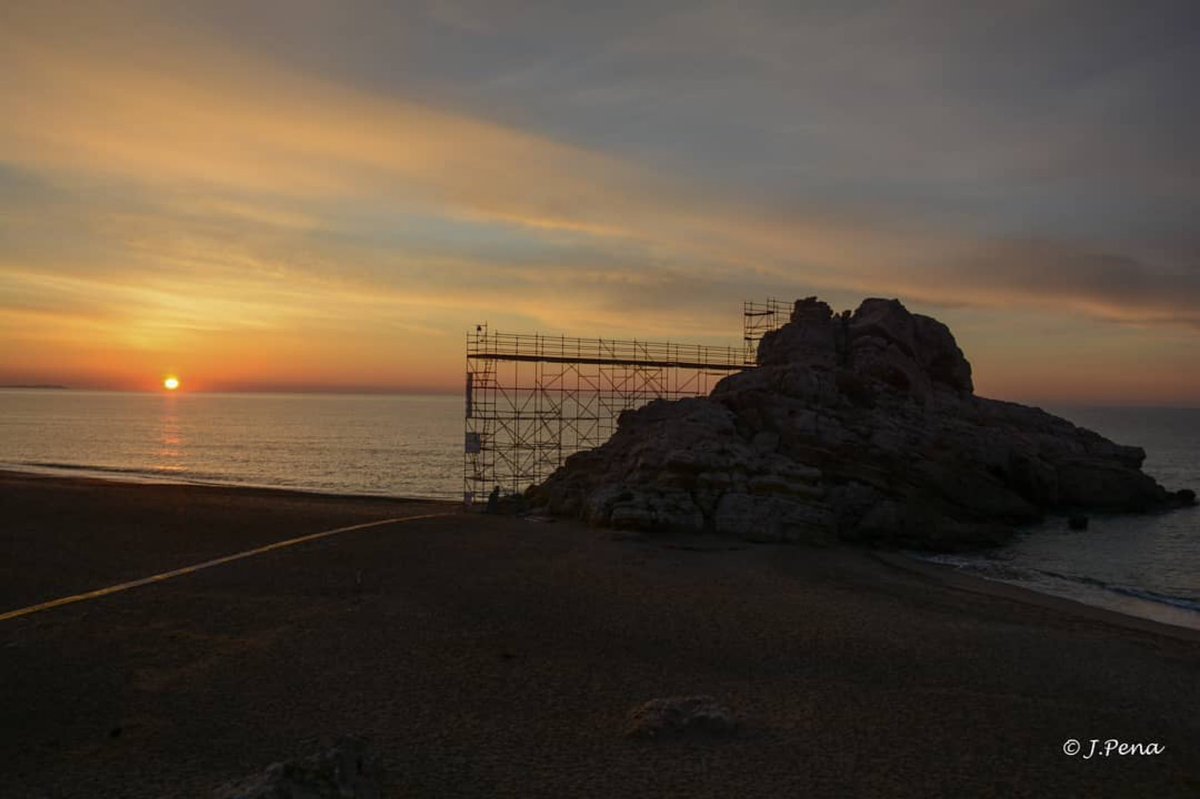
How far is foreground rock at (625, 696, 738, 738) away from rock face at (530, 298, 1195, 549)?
20213 mm

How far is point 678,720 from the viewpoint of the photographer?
1348 centimetres

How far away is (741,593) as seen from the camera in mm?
24406

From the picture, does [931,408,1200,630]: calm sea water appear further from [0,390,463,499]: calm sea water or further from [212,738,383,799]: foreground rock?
[0,390,463,499]: calm sea water

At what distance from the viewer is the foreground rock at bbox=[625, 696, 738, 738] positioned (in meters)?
13.3

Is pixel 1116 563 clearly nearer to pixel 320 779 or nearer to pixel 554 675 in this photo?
pixel 554 675

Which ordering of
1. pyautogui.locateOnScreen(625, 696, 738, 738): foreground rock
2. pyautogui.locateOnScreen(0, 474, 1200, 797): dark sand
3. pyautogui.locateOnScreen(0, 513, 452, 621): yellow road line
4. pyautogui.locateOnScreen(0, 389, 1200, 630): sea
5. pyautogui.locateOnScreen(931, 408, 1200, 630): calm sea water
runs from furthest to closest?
pyautogui.locateOnScreen(0, 389, 1200, 630): sea
pyautogui.locateOnScreen(931, 408, 1200, 630): calm sea water
pyautogui.locateOnScreen(0, 513, 452, 621): yellow road line
pyautogui.locateOnScreen(625, 696, 738, 738): foreground rock
pyautogui.locateOnScreen(0, 474, 1200, 797): dark sand

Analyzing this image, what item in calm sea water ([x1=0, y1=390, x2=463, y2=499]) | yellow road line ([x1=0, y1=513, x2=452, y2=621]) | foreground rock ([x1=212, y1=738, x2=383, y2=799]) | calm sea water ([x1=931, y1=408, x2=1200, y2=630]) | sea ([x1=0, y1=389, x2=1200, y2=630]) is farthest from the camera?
calm sea water ([x1=0, y1=390, x2=463, y2=499])

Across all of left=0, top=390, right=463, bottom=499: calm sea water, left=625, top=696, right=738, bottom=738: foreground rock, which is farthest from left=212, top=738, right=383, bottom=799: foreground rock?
left=0, top=390, right=463, bottom=499: calm sea water

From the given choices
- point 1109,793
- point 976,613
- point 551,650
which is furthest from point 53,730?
point 976,613

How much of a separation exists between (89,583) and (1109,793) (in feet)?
78.3

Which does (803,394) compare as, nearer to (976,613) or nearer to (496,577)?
(976,613)

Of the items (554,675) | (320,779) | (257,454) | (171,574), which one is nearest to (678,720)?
(554,675)

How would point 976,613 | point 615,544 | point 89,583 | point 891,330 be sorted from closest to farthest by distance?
point 89,583
point 976,613
point 615,544
point 891,330

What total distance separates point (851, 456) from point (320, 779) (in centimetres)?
3837
